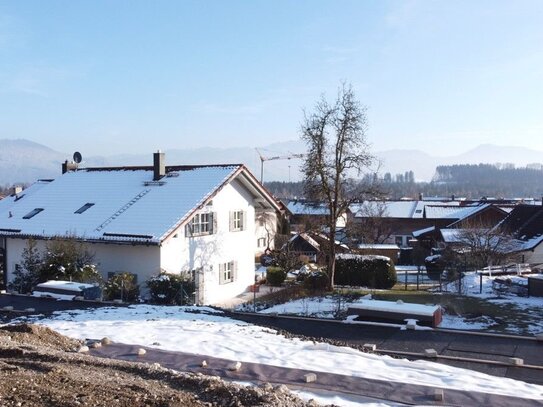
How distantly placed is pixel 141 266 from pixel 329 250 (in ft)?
29.3

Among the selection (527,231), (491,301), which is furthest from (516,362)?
(527,231)

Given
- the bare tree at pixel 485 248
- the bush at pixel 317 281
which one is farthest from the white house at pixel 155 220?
the bare tree at pixel 485 248

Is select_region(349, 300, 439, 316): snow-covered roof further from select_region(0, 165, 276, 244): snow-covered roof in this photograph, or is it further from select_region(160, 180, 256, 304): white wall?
select_region(160, 180, 256, 304): white wall

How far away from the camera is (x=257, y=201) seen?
31.3 m

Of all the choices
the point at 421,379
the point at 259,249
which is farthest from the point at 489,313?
the point at 259,249

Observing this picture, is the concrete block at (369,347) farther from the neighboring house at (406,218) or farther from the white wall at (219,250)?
the neighboring house at (406,218)

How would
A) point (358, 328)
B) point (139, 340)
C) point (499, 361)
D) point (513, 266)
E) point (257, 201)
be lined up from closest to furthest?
point (499, 361) < point (139, 340) < point (358, 328) < point (257, 201) < point (513, 266)

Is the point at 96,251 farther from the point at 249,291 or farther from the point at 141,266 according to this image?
the point at 249,291

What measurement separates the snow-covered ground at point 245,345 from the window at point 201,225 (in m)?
8.97

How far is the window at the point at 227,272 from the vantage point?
2736 centimetres

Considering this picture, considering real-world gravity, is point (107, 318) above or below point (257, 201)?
below

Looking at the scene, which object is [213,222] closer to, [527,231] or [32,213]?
[32,213]

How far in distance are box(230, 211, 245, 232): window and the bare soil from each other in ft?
61.0

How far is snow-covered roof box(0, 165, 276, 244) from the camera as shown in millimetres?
23750
